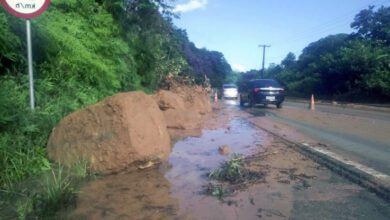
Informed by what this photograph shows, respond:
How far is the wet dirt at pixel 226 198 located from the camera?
4590 millimetres

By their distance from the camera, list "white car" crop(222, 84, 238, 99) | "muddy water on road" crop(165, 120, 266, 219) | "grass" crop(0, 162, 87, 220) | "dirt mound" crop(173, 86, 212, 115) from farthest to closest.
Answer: "white car" crop(222, 84, 238, 99) < "dirt mound" crop(173, 86, 212, 115) < "muddy water on road" crop(165, 120, 266, 219) < "grass" crop(0, 162, 87, 220)

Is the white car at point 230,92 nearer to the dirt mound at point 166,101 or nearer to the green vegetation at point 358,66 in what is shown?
the green vegetation at point 358,66

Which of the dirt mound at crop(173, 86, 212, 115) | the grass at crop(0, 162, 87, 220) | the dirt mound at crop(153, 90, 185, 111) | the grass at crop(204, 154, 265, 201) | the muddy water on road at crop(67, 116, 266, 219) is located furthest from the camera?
the dirt mound at crop(173, 86, 212, 115)

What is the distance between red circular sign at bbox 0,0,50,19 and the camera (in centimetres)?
618

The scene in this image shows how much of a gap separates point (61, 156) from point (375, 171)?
4.71 meters

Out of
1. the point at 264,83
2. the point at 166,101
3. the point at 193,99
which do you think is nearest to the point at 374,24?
the point at 264,83

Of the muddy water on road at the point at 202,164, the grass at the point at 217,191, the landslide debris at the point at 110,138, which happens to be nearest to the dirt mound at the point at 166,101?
the muddy water on road at the point at 202,164

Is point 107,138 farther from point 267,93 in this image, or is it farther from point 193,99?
point 267,93

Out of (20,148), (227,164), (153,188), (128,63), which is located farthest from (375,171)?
(128,63)

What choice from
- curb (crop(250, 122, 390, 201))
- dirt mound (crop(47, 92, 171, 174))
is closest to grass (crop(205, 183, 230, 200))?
dirt mound (crop(47, 92, 171, 174))

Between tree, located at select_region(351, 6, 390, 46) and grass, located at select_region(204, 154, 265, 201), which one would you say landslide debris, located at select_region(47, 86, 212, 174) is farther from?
tree, located at select_region(351, 6, 390, 46)

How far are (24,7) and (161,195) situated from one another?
3430 mm

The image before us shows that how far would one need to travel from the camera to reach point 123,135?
20.0ft

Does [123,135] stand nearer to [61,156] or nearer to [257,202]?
[61,156]
